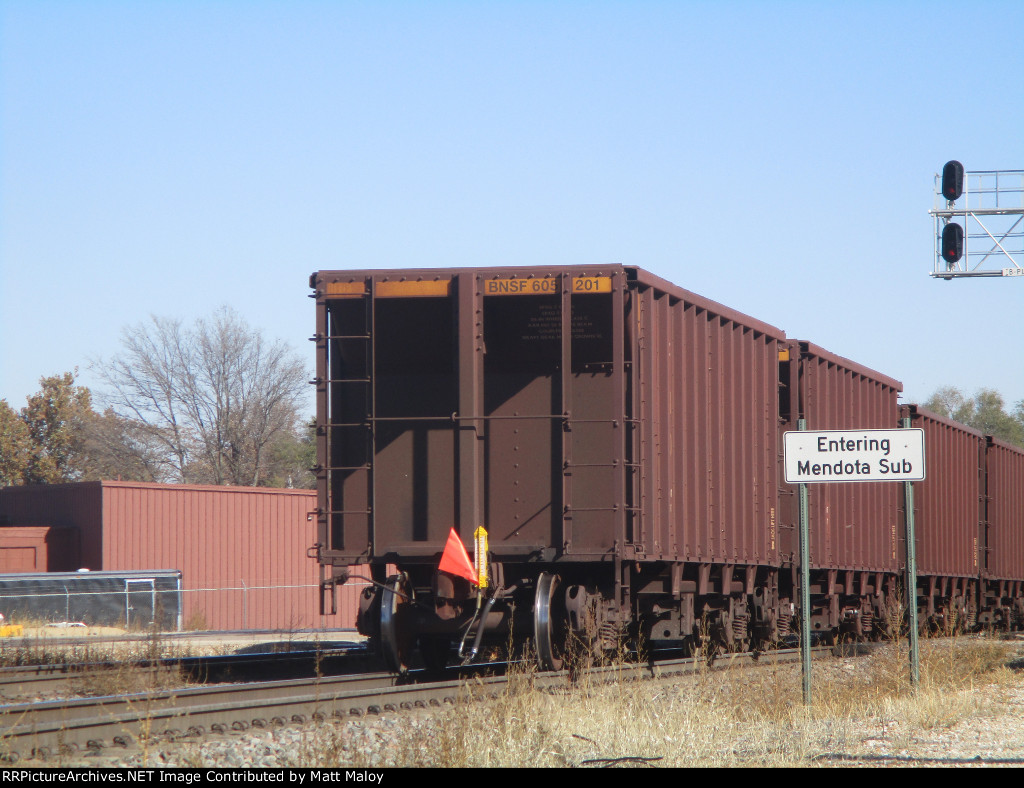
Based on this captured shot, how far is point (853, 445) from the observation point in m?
9.71

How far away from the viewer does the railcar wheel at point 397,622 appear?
36.1 ft

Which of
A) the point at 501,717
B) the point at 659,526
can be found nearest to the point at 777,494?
the point at 659,526


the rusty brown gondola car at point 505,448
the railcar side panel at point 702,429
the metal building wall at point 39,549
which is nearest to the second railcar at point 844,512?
the railcar side panel at point 702,429

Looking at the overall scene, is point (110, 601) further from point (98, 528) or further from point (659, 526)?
point (659, 526)

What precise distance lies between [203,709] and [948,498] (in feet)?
52.1

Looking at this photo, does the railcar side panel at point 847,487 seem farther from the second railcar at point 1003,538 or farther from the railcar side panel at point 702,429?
the second railcar at point 1003,538

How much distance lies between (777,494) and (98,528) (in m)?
24.4

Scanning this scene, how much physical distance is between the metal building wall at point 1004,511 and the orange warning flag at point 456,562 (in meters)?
15.6

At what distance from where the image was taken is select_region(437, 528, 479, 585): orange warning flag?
10.6 m

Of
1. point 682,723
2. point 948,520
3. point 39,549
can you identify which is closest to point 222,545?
point 39,549

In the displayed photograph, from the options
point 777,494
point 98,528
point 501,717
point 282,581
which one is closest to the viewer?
point 501,717

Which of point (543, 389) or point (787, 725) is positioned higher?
point (543, 389)

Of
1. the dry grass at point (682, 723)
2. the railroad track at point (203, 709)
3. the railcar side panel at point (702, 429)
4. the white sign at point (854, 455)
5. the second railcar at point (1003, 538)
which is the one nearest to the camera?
the dry grass at point (682, 723)
